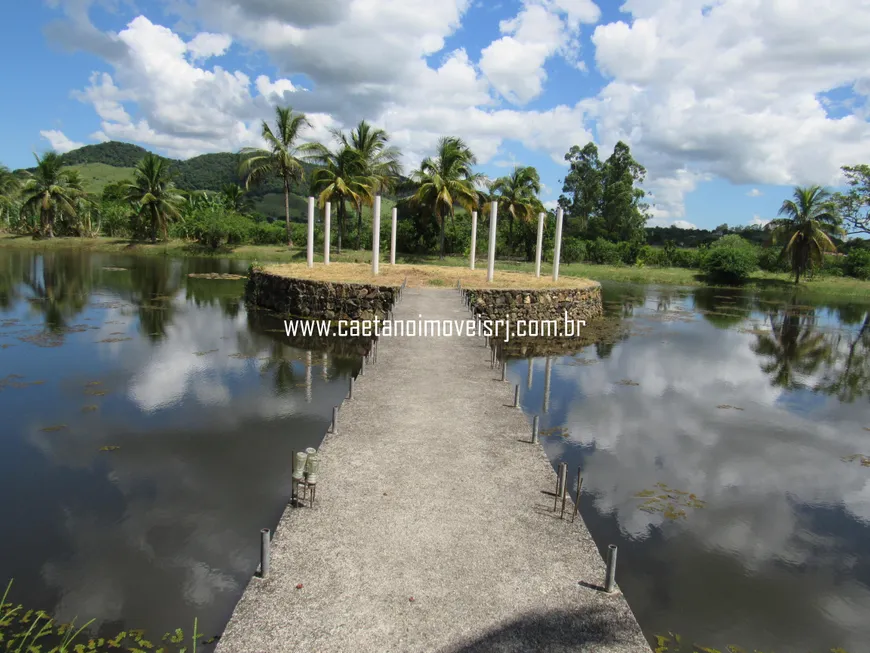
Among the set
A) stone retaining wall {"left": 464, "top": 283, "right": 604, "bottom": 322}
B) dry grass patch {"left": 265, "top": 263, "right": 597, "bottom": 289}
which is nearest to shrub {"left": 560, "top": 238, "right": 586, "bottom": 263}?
dry grass patch {"left": 265, "top": 263, "right": 597, "bottom": 289}

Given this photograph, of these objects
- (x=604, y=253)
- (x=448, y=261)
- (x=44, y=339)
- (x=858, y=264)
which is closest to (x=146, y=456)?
(x=44, y=339)

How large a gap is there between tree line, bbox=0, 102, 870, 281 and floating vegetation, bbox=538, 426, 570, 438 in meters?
25.3

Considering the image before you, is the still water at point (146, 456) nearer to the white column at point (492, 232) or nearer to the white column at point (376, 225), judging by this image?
the white column at point (376, 225)

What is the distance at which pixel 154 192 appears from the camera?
156ft

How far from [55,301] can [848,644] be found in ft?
81.3

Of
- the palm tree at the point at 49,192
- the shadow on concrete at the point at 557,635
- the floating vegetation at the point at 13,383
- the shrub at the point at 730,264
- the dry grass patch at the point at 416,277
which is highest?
the palm tree at the point at 49,192

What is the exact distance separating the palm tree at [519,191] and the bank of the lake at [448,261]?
3795 millimetres

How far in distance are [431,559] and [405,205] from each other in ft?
128

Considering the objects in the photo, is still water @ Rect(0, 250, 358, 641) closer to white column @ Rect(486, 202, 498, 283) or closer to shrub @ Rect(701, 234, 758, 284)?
white column @ Rect(486, 202, 498, 283)

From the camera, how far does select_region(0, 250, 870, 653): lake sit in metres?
5.64

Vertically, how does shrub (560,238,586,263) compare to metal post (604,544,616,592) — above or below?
above

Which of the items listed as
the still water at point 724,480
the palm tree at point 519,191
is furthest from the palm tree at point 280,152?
the still water at point 724,480

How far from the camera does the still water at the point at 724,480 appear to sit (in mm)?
5738

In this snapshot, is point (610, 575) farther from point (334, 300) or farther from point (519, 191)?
point (519, 191)
